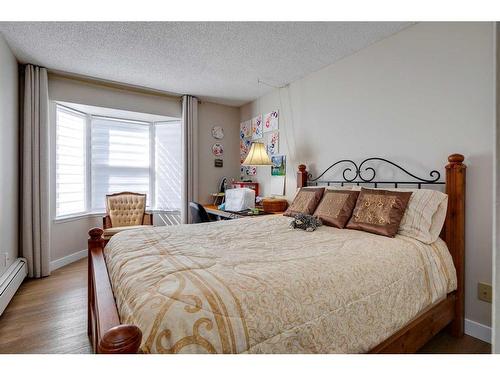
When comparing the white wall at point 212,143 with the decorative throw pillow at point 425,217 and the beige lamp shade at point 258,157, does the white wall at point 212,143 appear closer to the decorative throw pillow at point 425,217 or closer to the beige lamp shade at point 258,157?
the beige lamp shade at point 258,157

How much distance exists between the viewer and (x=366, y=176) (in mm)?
2449

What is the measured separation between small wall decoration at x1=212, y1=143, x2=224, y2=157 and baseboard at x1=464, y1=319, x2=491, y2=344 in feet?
11.3

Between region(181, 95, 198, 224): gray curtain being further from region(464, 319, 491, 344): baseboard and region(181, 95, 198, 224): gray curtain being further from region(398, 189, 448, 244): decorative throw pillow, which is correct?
region(464, 319, 491, 344): baseboard

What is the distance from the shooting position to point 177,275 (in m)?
0.99

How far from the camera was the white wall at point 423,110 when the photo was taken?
171 cm

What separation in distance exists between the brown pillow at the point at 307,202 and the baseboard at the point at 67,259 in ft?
9.47

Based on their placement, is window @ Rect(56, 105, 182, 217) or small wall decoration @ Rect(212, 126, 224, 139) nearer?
window @ Rect(56, 105, 182, 217)

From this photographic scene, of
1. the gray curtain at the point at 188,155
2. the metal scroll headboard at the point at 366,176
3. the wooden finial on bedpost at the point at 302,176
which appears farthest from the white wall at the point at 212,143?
the metal scroll headboard at the point at 366,176

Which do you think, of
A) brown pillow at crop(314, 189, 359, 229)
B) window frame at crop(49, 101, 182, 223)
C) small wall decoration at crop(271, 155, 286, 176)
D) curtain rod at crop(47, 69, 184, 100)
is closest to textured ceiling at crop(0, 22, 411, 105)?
curtain rod at crop(47, 69, 184, 100)

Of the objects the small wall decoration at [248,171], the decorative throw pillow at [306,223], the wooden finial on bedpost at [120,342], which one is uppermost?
the small wall decoration at [248,171]

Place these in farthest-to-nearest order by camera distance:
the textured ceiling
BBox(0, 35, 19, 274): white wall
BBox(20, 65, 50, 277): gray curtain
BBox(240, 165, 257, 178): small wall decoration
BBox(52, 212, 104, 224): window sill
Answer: BBox(240, 165, 257, 178): small wall decoration, BBox(52, 212, 104, 224): window sill, BBox(20, 65, 50, 277): gray curtain, BBox(0, 35, 19, 274): white wall, the textured ceiling

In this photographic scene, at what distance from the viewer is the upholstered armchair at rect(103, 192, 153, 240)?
3493mm
